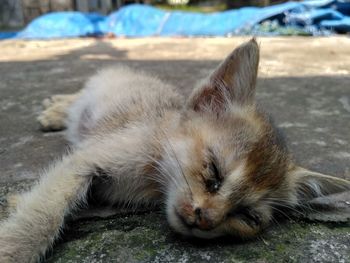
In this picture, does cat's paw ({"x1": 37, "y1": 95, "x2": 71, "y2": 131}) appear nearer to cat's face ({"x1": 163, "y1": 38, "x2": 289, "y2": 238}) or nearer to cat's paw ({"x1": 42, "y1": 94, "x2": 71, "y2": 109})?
cat's paw ({"x1": 42, "y1": 94, "x2": 71, "y2": 109})

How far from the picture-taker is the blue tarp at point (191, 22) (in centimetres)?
677

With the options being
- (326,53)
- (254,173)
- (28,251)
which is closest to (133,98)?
(254,173)

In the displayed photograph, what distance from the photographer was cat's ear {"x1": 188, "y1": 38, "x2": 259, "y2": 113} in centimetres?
187

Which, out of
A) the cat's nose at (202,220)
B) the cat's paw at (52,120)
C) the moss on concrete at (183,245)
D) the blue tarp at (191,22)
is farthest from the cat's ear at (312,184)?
the blue tarp at (191,22)

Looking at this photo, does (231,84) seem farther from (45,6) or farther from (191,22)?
(45,6)

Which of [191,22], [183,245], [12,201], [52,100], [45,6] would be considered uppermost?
[45,6]

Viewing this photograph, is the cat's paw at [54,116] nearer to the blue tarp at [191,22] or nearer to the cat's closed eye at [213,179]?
the cat's closed eye at [213,179]

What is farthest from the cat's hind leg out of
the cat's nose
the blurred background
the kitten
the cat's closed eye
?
the blurred background

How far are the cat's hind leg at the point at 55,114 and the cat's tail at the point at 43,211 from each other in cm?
86

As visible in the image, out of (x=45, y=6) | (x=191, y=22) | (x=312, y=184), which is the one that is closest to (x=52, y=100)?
(x=312, y=184)

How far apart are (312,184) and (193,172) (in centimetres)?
52

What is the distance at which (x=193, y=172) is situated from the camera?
5.58 ft

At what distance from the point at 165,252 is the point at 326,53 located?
3.99m

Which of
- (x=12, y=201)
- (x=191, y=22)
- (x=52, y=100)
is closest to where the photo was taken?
(x=12, y=201)
